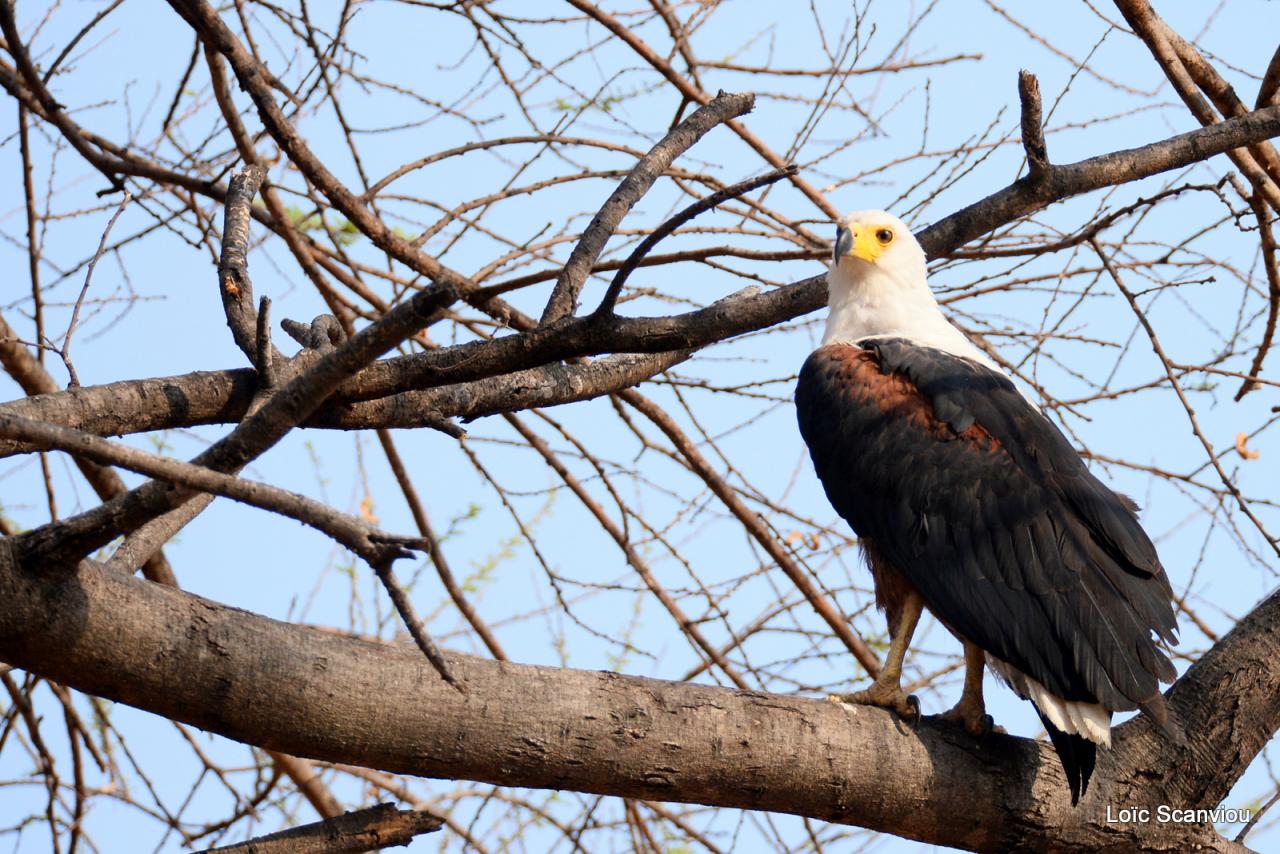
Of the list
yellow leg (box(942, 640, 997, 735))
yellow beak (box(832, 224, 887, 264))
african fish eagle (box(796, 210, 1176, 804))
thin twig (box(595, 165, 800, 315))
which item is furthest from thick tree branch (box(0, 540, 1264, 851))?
yellow beak (box(832, 224, 887, 264))

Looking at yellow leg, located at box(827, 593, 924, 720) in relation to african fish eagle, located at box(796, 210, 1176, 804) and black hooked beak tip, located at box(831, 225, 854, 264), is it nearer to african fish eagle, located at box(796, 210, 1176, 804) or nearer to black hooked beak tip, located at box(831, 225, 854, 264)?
african fish eagle, located at box(796, 210, 1176, 804)

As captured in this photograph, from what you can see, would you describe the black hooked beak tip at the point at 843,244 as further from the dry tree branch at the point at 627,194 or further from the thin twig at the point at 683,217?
the thin twig at the point at 683,217

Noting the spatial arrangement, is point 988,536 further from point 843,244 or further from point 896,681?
point 843,244

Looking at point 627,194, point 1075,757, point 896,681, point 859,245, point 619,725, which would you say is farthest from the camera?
point 859,245

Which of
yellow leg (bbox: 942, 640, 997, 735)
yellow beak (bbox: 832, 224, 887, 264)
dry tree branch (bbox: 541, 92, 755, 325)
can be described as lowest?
yellow leg (bbox: 942, 640, 997, 735)

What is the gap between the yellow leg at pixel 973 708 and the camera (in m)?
2.96

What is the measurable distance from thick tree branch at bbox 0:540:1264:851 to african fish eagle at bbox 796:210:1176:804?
178 millimetres

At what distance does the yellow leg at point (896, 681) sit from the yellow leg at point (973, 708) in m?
0.09

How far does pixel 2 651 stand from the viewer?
207 centimetres

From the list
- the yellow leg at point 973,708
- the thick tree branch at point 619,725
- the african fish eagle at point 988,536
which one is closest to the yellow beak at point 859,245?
the african fish eagle at point 988,536

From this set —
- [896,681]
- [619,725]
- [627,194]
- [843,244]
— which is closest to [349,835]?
[619,725]

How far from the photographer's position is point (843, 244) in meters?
4.09

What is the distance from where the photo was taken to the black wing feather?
294 centimetres

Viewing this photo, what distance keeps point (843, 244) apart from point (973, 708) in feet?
5.24
